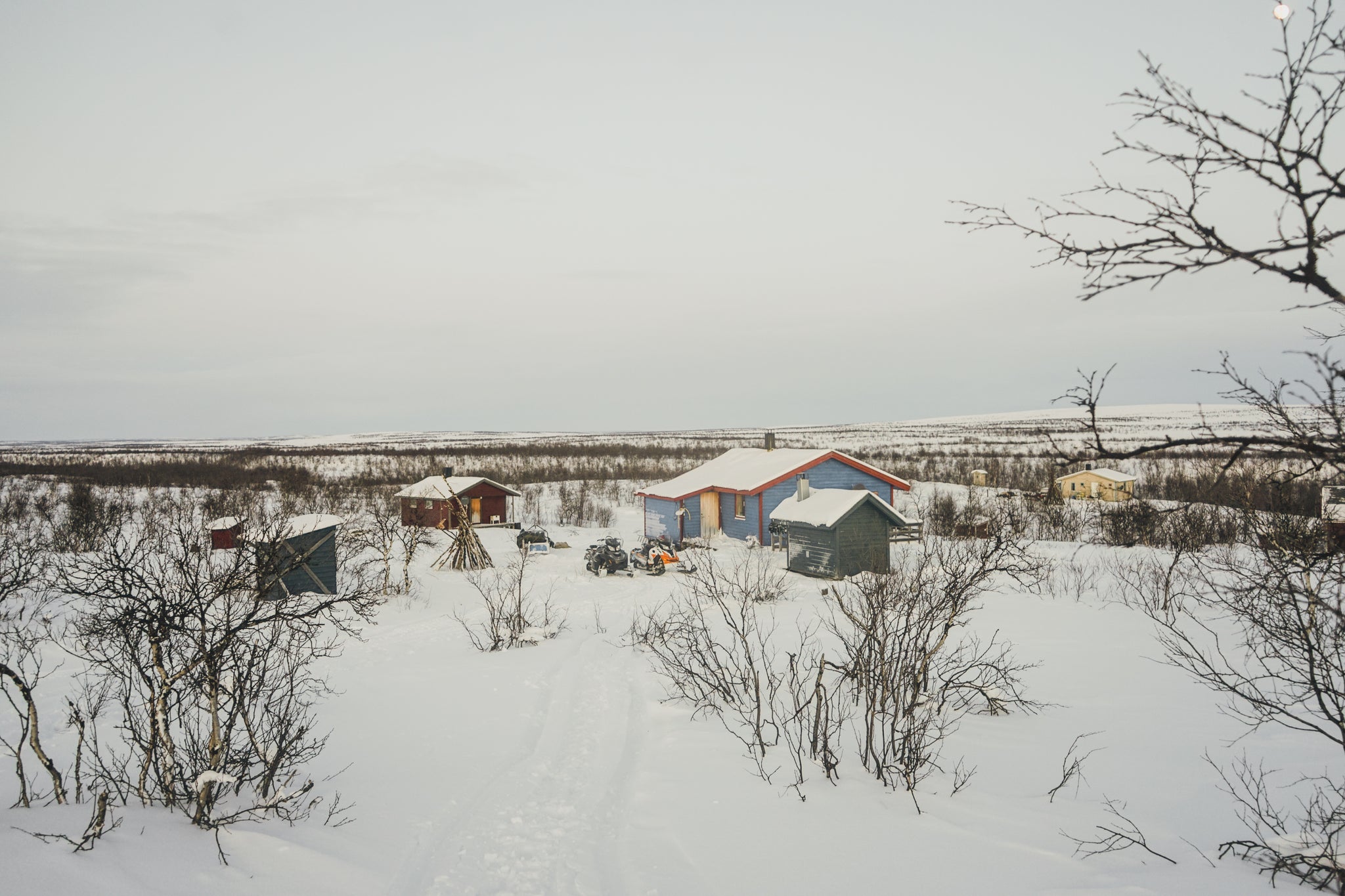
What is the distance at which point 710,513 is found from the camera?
32.2 meters

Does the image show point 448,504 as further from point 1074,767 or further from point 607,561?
point 1074,767

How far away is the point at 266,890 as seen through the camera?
15.6 ft

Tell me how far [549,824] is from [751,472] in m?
25.6

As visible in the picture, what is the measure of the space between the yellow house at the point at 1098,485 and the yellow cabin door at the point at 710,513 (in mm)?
20945

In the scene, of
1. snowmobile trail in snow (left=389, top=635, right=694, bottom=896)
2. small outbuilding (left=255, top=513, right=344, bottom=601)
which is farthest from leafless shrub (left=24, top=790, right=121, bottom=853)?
small outbuilding (left=255, top=513, right=344, bottom=601)

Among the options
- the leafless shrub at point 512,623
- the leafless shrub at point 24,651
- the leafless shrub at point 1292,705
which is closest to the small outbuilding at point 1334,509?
the leafless shrub at point 1292,705

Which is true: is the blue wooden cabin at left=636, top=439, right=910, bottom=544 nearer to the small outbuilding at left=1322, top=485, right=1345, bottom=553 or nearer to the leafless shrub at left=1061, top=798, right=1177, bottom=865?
the small outbuilding at left=1322, top=485, right=1345, bottom=553

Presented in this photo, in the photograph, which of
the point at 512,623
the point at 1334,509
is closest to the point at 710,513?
the point at 512,623

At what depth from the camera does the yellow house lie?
40.5 meters

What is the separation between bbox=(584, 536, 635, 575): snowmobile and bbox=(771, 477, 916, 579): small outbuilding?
606 cm

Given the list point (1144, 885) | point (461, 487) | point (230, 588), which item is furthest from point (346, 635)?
point (461, 487)

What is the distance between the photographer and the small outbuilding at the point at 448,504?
3444 centimetres

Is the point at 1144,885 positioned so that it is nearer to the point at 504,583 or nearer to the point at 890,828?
the point at 890,828

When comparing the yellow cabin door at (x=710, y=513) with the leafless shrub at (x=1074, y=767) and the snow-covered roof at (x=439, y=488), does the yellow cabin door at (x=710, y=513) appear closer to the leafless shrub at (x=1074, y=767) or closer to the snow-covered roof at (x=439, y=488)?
the snow-covered roof at (x=439, y=488)
